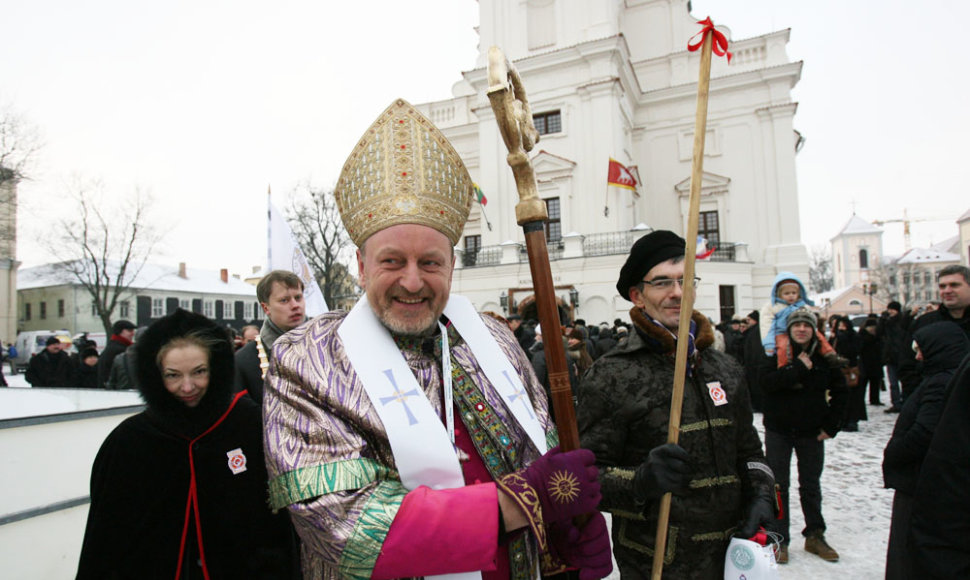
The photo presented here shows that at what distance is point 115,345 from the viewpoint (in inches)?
256

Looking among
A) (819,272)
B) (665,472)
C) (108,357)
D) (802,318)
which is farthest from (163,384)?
(819,272)

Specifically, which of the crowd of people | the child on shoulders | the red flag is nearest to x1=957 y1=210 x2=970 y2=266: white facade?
the red flag

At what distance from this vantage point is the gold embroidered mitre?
5.28ft

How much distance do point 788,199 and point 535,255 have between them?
2423 centimetres

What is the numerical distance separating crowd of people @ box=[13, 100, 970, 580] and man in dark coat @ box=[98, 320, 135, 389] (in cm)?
419

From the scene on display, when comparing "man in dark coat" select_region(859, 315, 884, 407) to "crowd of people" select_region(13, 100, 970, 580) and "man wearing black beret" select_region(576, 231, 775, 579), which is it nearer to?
"crowd of people" select_region(13, 100, 970, 580)

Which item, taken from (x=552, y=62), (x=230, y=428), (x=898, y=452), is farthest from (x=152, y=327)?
(x=552, y=62)

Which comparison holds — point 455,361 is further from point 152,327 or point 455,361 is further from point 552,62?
point 552,62

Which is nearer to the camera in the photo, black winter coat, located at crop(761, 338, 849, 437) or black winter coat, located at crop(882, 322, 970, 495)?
black winter coat, located at crop(882, 322, 970, 495)

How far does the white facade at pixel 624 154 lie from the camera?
2047 centimetres

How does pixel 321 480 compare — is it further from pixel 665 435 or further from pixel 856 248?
pixel 856 248

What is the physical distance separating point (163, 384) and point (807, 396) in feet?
14.2

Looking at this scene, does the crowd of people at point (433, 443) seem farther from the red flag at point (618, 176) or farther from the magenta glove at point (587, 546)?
the red flag at point (618, 176)

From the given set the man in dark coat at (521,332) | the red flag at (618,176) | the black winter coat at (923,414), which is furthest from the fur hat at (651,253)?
the red flag at (618,176)
